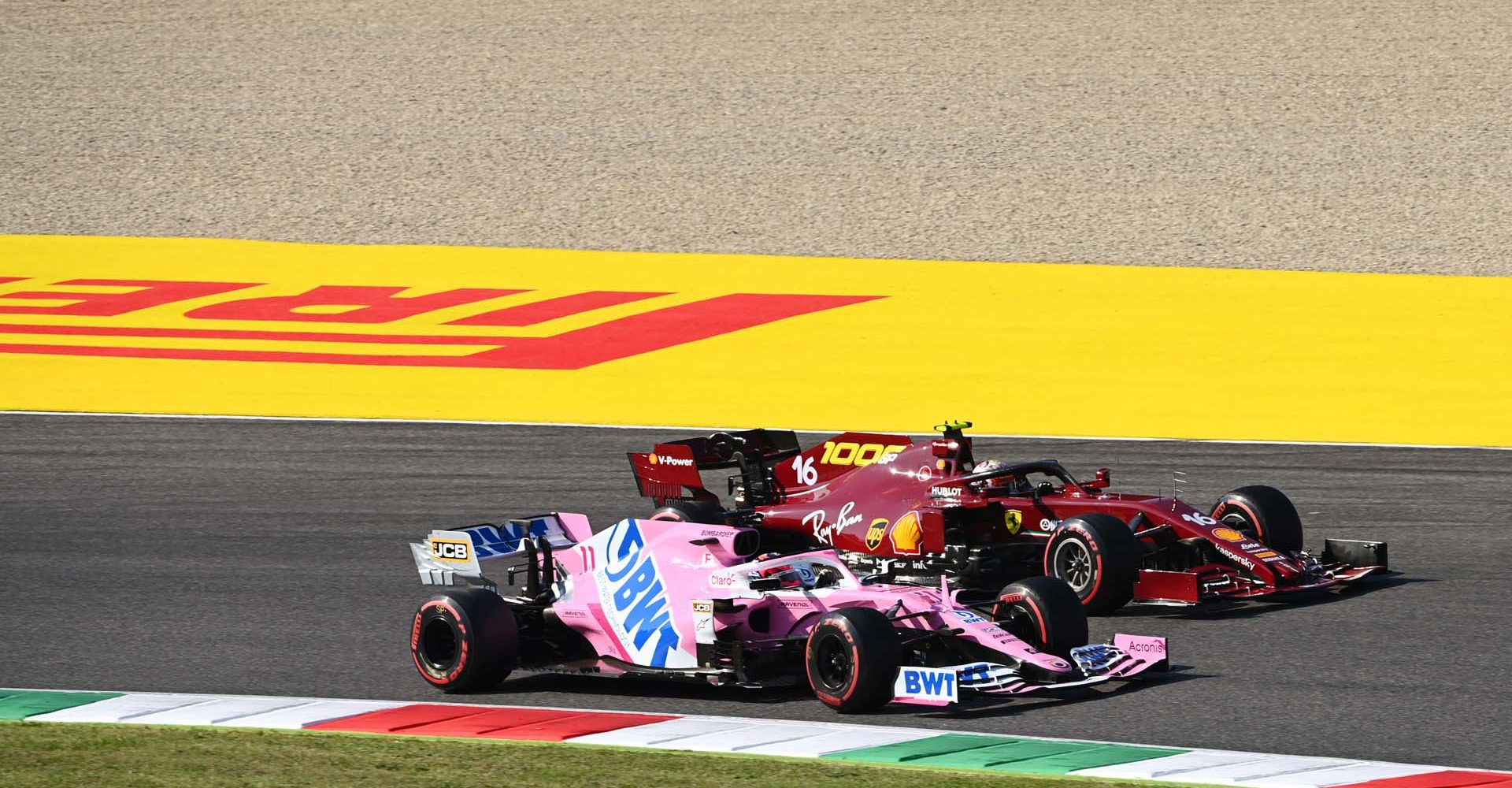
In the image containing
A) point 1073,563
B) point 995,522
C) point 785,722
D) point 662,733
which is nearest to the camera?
point 662,733

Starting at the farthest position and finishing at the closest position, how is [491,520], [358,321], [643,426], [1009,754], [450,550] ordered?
[358,321], [643,426], [491,520], [450,550], [1009,754]

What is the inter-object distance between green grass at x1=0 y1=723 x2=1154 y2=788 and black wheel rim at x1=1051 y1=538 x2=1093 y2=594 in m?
3.50

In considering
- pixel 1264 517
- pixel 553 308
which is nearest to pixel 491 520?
pixel 1264 517

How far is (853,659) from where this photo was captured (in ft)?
31.7

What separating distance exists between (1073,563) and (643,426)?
7006 millimetres

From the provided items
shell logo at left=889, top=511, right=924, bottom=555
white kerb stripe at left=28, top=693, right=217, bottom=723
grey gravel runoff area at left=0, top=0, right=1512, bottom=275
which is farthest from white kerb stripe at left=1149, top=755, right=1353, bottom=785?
grey gravel runoff area at left=0, top=0, right=1512, bottom=275

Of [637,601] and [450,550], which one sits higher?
[450,550]

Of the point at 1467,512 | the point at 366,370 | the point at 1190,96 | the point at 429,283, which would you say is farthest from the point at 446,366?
the point at 1190,96

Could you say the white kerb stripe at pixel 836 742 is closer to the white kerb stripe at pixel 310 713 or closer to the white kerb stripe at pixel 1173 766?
the white kerb stripe at pixel 1173 766

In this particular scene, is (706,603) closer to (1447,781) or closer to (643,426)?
(1447,781)

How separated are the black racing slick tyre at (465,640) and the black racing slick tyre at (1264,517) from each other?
192 inches

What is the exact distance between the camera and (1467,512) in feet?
48.8

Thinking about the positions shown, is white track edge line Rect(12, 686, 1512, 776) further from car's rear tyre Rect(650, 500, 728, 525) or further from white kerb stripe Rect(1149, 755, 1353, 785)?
car's rear tyre Rect(650, 500, 728, 525)

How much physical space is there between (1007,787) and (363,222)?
20172 millimetres
